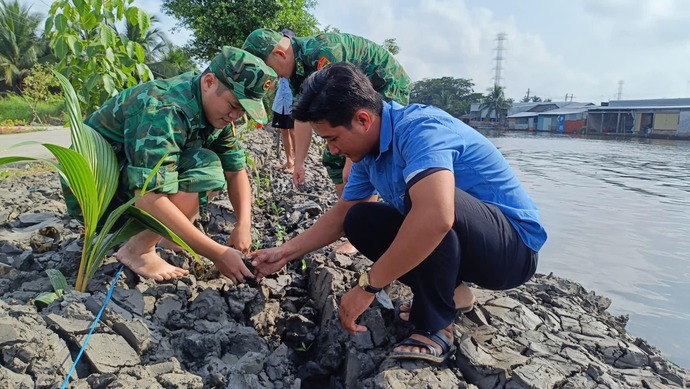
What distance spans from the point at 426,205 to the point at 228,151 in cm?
141

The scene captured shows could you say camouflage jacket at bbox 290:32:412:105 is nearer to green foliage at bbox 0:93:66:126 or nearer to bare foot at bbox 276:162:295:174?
bare foot at bbox 276:162:295:174

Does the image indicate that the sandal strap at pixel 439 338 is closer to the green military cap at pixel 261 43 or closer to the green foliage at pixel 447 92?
the green military cap at pixel 261 43

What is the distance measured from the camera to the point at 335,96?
1.67 metres

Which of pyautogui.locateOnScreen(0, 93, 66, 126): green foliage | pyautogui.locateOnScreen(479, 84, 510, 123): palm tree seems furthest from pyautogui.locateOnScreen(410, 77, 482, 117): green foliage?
pyautogui.locateOnScreen(0, 93, 66, 126): green foliage

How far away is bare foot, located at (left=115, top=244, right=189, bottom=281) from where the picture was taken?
7.13 feet

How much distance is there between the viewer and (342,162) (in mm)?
3271

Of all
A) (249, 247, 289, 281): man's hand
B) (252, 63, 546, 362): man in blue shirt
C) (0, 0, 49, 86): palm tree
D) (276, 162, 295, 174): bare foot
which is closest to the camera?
(252, 63, 546, 362): man in blue shirt

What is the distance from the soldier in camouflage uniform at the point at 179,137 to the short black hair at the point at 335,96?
15.7 inches

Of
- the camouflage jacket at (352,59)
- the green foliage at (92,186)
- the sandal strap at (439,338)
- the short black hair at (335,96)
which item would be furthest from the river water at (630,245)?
the green foliage at (92,186)

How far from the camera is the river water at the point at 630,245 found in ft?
10.2

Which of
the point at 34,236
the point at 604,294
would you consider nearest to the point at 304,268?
the point at 34,236

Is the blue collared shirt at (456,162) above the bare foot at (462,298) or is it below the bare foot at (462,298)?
above

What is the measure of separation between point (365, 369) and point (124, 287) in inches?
40.9

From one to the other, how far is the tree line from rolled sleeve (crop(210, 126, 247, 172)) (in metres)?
1.29
